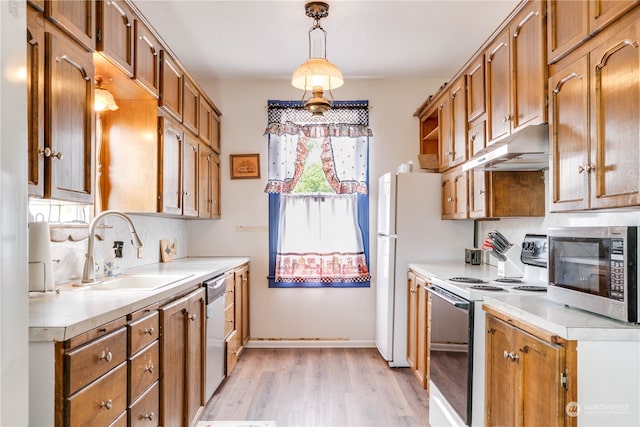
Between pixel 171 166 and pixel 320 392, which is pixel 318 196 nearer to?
pixel 171 166

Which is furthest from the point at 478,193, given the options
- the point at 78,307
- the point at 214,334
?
the point at 78,307

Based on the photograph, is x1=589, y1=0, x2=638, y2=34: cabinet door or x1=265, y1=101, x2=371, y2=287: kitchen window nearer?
x1=589, y1=0, x2=638, y2=34: cabinet door

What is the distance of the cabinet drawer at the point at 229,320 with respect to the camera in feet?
11.2

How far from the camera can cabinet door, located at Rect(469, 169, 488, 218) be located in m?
3.01

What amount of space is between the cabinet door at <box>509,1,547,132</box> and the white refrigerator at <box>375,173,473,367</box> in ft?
4.57

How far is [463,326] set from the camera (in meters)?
2.29

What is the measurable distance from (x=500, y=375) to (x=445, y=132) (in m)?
2.34

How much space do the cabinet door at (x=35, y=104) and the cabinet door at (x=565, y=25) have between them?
2.14 metres

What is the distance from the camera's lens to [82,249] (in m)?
2.56

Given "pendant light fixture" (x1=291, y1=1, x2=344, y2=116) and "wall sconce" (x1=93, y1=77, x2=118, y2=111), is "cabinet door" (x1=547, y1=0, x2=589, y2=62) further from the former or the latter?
"wall sconce" (x1=93, y1=77, x2=118, y2=111)

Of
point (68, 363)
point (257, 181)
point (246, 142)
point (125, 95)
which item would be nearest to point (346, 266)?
point (257, 181)

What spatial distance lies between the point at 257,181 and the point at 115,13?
8.27ft

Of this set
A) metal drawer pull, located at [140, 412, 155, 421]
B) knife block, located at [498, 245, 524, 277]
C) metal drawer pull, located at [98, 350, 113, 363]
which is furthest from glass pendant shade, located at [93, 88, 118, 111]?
knife block, located at [498, 245, 524, 277]

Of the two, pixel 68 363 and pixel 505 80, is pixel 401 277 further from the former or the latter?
pixel 68 363
